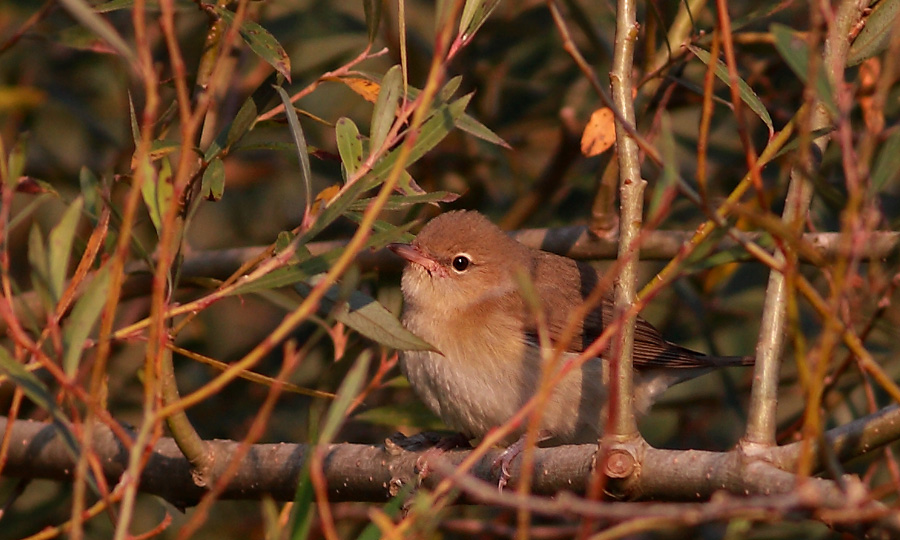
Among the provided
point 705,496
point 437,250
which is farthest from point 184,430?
point 437,250

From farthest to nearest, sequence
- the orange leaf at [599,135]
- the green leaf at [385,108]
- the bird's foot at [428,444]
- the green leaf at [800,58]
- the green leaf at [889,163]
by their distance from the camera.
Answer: the orange leaf at [599,135]
the bird's foot at [428,444]
the green leaf at [385,108]
the green leaf at [889,163]
the green leaf at [800,58]

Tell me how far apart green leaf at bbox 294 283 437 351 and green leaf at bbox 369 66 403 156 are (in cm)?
39

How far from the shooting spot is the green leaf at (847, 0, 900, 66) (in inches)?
118

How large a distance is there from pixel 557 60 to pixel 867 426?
3.94 metres

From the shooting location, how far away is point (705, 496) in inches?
97.4

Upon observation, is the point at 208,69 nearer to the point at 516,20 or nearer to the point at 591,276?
the point at 591,276

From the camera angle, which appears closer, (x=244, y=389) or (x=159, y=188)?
(x=159, y=188)

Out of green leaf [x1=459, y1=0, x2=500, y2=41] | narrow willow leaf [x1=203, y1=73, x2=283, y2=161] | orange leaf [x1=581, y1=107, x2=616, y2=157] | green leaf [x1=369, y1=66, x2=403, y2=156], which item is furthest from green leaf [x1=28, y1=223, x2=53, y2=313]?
orange leaf [x1=581, y1=107, x2=616, y2=157]

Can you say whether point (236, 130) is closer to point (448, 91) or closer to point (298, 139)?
point (298, 139)

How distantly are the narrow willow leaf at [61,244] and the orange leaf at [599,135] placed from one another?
2154mm

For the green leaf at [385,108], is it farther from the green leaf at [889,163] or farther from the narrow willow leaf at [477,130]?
the green leaf at [889,163]

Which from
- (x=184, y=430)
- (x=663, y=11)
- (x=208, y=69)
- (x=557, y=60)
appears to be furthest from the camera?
(x=557, y=60)

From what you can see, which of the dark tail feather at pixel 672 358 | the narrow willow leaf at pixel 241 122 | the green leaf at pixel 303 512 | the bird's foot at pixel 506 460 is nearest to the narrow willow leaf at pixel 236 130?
the narrow willow leaf at pixel 241 122

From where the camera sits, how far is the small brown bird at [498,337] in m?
4.17
